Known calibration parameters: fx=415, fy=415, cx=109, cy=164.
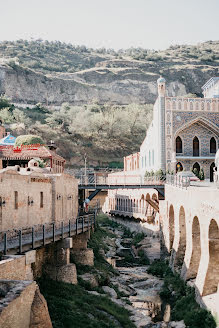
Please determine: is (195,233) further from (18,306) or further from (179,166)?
(179,166)

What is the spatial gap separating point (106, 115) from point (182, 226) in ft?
163

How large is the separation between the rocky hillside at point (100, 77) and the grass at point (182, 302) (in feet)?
219

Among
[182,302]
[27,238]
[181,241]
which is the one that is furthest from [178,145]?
[27,238]

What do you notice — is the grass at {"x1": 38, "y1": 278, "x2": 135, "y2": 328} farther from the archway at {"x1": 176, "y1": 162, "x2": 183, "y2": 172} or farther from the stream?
the archway at {"x1": 176, "y1": 162, "x2": 183, "y2": 172}

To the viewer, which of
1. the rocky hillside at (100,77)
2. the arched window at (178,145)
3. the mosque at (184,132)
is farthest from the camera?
the rocky hillside at (100,77)

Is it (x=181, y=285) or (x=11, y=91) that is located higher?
(x=11, y=91)

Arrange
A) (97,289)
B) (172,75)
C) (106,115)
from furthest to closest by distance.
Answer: (172,75) < (106,115) < (97,289)

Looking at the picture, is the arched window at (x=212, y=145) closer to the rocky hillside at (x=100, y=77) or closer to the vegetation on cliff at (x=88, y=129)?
the vegetation on cliff at (x=88, y=129)

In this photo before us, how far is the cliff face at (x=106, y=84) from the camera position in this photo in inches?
3381

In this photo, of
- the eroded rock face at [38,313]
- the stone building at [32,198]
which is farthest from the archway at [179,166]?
the eroded rock face at [38,313]

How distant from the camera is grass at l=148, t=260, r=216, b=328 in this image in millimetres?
16109

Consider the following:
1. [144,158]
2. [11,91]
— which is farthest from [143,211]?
[11,91]

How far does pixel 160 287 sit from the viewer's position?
76.1ft

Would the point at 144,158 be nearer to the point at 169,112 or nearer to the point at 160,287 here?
the point at 169,112
